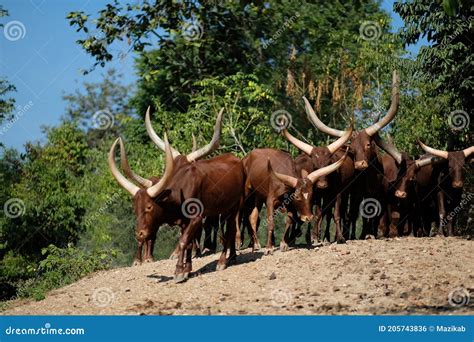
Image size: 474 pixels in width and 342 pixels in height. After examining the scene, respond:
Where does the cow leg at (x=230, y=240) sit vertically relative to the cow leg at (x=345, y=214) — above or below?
below

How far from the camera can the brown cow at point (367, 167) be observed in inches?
615

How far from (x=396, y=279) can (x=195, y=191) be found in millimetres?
3196

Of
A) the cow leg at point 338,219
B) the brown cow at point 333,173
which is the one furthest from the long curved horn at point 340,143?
the cow leg at point 338,219

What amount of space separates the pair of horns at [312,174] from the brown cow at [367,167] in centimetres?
99

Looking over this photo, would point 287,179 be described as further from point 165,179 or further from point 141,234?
point 141,234

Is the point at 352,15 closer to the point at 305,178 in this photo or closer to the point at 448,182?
the point at 448,182

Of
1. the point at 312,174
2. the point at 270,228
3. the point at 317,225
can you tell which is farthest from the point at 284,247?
the point at 317,225

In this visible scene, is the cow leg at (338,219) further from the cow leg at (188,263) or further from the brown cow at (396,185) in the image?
the cow leg at (188,263)

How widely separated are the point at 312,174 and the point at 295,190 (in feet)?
1.45

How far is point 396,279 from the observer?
1166 centimetres

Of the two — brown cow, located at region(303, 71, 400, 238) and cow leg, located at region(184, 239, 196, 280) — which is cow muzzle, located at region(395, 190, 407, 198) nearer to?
brown cow, located at region(303, 71, 400, 238)

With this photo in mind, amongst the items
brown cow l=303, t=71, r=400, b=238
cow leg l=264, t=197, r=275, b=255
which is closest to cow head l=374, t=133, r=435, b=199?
brown cow l=303, t=71, r=400, b=238

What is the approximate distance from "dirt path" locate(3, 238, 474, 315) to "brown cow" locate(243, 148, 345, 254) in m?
0.68

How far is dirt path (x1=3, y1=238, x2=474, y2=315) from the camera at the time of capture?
10.6 meters
